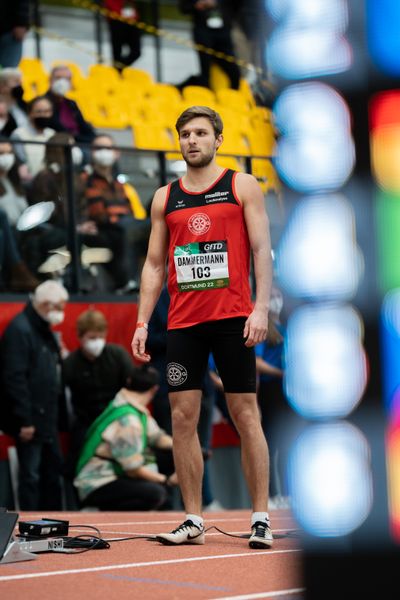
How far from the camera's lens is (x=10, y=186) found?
33.9 feet

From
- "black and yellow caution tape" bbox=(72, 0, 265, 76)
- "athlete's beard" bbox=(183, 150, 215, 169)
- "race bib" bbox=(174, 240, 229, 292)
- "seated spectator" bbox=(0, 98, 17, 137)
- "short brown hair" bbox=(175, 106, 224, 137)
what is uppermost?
"black and yellow caution tape" bbox=(72, 0, 265, 76)

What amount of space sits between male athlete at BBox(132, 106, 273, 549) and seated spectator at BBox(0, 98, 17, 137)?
6.69 m

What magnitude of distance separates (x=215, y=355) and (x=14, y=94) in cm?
845

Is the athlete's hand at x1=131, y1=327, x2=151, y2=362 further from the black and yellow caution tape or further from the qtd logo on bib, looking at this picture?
the black and yellow caution tape

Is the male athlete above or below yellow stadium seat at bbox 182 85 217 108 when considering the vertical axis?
below

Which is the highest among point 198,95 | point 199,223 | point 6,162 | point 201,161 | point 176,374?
point 198,95

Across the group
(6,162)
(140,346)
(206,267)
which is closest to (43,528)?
(140,346)

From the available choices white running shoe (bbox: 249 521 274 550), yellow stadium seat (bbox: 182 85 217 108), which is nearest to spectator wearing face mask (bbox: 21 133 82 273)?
white running shoe (bbox: 249 521 274 550)

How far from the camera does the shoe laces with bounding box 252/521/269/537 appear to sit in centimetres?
536

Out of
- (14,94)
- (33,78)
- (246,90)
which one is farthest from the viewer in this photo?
(246,90)

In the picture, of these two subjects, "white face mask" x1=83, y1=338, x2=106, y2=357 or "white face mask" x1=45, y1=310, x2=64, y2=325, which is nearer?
"white face mask" x1=45, y1=310, x2=64, y2=325

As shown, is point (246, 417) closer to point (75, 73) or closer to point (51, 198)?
point (51, 198)

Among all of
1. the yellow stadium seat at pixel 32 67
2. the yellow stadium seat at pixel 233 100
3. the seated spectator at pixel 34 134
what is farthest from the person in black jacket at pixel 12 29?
the yellow stadium seat at pixel 233 100

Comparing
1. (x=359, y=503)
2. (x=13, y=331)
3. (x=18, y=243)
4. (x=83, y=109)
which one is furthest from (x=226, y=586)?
(x=83, y=109)
